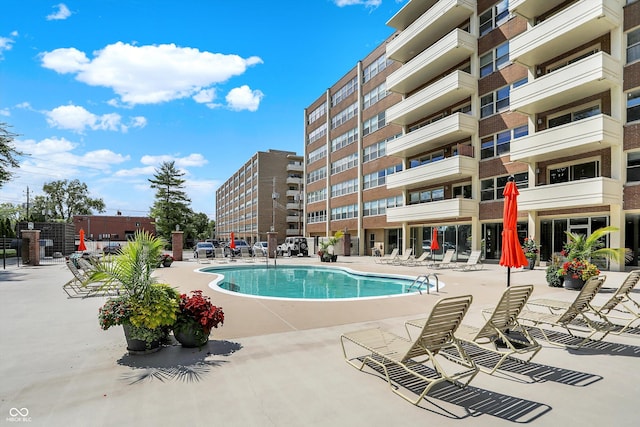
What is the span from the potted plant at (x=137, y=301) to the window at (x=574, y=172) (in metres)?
21.7

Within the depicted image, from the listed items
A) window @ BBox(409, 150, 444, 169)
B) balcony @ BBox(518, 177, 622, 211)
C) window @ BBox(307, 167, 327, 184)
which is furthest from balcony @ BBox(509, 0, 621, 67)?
window @ BBox(307, 167, 327, 184)

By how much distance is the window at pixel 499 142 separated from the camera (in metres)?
22.4

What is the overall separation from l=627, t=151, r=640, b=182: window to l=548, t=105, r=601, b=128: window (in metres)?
2.82

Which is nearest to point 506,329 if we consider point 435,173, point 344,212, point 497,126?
point 497,126

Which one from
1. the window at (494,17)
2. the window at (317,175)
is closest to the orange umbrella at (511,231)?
the window at (494,17)

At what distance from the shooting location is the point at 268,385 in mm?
4184

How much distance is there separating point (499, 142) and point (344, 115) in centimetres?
2150

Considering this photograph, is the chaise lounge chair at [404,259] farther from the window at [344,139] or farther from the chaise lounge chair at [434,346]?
the chaise lounge chair at [434,346]

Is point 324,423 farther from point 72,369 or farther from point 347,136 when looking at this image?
point 347,136

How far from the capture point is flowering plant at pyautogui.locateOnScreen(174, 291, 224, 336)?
214 inches

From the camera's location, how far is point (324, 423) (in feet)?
11.0

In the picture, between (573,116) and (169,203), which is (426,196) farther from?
(169,203)

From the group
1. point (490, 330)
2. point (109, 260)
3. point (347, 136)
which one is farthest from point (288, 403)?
point (347, 136)

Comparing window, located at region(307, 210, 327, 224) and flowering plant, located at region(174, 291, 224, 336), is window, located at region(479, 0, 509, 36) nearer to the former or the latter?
window, located at region(307, 210, 327, 224)
